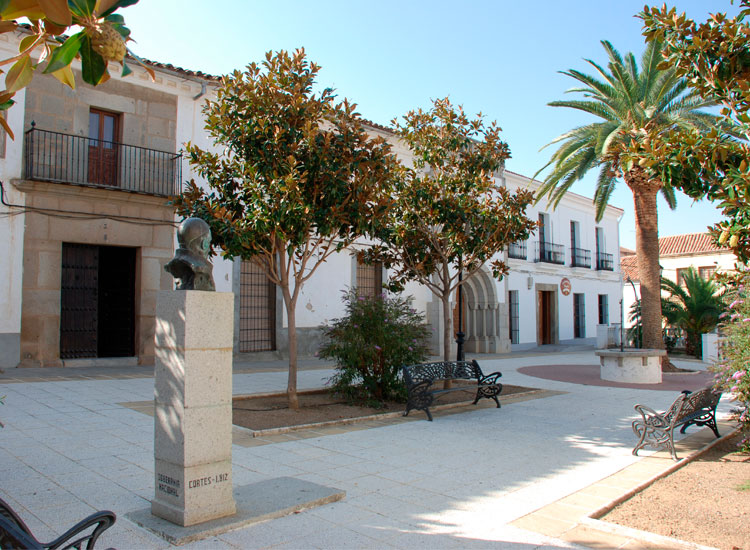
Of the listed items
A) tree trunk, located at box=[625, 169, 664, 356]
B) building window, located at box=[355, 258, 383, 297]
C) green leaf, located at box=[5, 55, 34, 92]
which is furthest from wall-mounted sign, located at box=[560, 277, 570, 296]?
green leaf, located at box=[5, 55, 34, 92]

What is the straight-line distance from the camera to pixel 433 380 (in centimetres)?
764

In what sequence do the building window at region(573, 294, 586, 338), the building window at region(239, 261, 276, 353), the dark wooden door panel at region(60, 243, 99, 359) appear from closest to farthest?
the dark wooden door panel at region(60, 243, 99, 359) < the building window at region(239, 261, 276, 353) < the building window at region(573, 294, 586, 338)

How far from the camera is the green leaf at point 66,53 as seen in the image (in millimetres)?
1339

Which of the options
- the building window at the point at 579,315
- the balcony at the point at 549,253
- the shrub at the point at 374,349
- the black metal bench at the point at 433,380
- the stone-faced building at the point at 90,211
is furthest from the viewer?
the building window at the point at 579,315

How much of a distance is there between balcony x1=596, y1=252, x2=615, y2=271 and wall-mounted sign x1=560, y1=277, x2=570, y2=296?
320 cm

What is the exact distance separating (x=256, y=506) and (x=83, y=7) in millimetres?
3367

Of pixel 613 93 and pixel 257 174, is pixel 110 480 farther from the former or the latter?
pixel 613 93

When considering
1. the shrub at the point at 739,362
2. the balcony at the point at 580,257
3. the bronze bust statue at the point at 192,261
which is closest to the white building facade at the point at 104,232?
the shrub at the point at 739,362

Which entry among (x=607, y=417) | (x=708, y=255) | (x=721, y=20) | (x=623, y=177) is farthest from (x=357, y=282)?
(x=708, y=255)

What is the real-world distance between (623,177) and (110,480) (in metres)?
13.1

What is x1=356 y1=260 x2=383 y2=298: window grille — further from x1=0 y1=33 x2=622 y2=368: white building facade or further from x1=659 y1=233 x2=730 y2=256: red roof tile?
x1=659 y1=233 x2=730 y2=256: red roof tile

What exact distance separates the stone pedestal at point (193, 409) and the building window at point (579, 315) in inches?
953

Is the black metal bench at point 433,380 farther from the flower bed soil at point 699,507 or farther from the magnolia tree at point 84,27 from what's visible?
the magnolia tree at point 84,27

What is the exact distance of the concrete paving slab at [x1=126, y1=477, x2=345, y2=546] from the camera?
3.39 m
